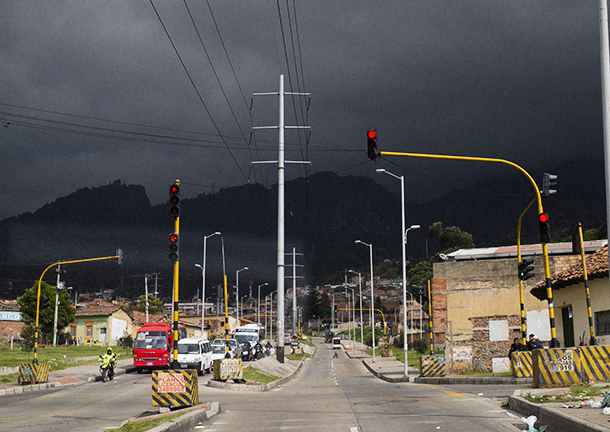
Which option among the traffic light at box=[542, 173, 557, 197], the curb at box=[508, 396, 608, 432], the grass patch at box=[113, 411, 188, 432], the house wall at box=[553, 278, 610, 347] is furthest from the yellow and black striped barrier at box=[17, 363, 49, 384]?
the house wall at box=[553, 278, 610, 347]

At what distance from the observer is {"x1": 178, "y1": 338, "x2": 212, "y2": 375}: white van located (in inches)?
1350

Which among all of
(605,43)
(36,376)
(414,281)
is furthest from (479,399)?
(414,281)

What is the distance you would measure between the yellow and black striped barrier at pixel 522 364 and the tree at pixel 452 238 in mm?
124558

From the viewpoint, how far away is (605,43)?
13.6 meters

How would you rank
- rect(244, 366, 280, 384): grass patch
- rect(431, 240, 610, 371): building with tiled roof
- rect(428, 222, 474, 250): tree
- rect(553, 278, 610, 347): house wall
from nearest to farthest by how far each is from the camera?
rect(553, 278, 610, 347): house wall, rect(244, 366, 280, 384): grass patch, rect(431, 240, 610, 371): building with tiled roof, rect(428, 222, 474, 250): tree

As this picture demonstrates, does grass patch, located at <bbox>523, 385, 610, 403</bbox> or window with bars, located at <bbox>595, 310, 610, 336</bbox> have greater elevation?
window with bars, located at <bbox>595, 310, 610, 336</bbox>

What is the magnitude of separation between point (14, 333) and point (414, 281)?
92619 millimetres

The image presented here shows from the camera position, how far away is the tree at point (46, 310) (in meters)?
69.5

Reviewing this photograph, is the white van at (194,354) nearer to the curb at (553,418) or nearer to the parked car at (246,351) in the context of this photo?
the parked car at (246,351)

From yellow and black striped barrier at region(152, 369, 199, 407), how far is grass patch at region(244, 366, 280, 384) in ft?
37.3

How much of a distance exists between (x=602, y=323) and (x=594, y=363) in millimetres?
13969

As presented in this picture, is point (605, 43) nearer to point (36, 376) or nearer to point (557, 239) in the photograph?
point (36, 376)

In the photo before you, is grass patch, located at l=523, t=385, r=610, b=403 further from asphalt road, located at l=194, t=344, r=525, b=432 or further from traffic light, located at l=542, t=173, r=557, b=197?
traffic light, located at l=542, t=173, r=557, b=197

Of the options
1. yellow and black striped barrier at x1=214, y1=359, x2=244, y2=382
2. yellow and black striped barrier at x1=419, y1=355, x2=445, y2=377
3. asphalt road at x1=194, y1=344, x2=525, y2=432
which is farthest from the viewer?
yellow and black striped barrier at x1=419, y1=355, x2=445, y2=377
